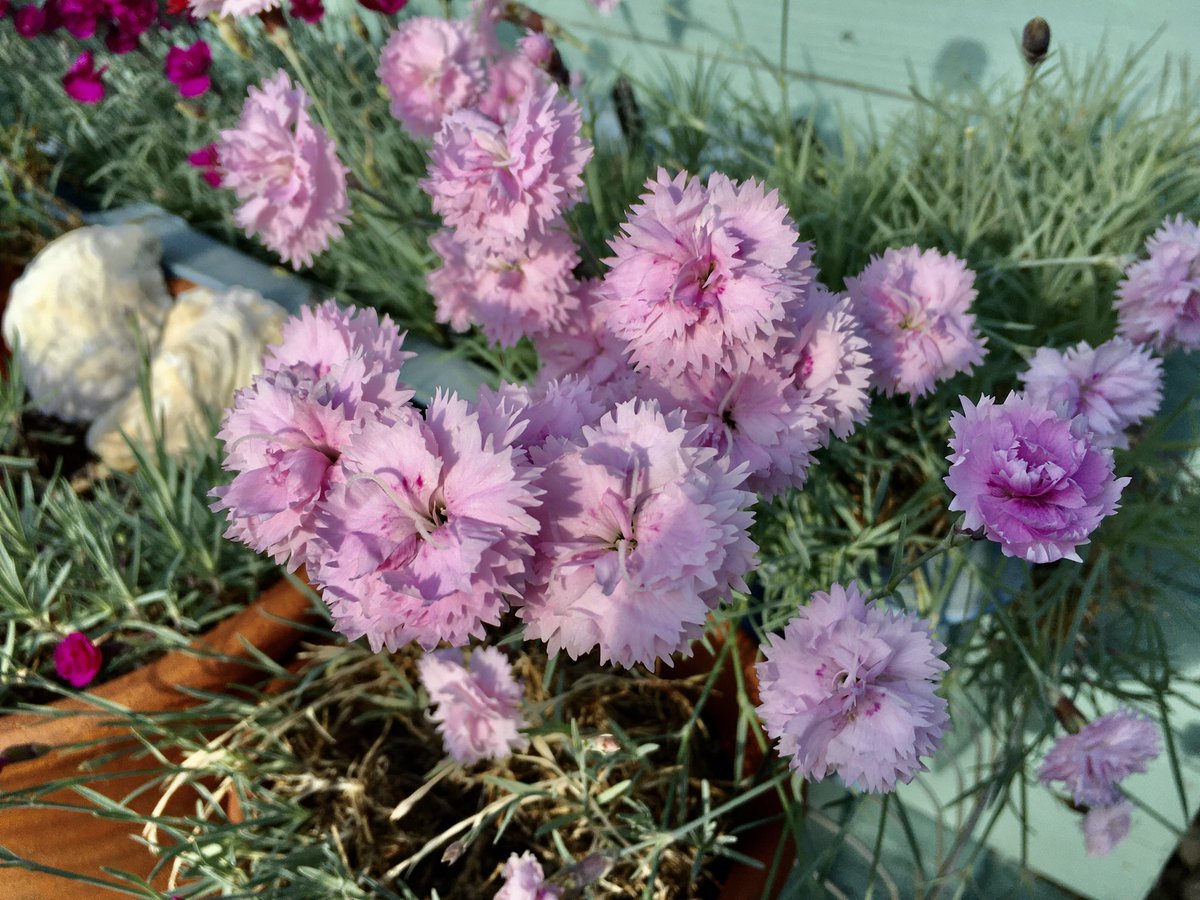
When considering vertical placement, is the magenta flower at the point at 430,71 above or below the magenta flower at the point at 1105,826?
above

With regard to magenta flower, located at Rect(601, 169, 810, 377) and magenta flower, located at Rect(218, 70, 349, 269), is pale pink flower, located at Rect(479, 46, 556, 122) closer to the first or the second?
magenta flower, located at Rect(218, 70, 349, 269)

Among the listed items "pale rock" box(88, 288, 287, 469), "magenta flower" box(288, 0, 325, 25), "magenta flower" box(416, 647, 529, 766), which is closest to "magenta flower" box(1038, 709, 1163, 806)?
"magenta flower" box(416, 647, 529, 766)

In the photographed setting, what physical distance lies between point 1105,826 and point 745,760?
33 centimetres

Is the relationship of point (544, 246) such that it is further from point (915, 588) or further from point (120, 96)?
point (120, 96)

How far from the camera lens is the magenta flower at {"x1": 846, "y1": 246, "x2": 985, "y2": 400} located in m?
0.61

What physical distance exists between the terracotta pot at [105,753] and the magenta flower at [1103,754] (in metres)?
0.71

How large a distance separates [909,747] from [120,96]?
1.80 meters

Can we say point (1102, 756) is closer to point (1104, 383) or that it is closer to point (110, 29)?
point (1104, 383)

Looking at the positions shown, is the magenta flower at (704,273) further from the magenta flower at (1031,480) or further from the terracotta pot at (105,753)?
the terracotta pot at (105,753)

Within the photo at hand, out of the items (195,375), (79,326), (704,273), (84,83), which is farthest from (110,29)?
(704,273)

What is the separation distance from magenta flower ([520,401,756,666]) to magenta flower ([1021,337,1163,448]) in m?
0.36

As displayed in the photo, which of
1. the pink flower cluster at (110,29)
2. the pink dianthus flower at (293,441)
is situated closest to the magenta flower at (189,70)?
the pink flower cluster at (110,29)

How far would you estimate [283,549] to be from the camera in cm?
47

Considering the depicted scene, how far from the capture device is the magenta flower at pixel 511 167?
568mm
